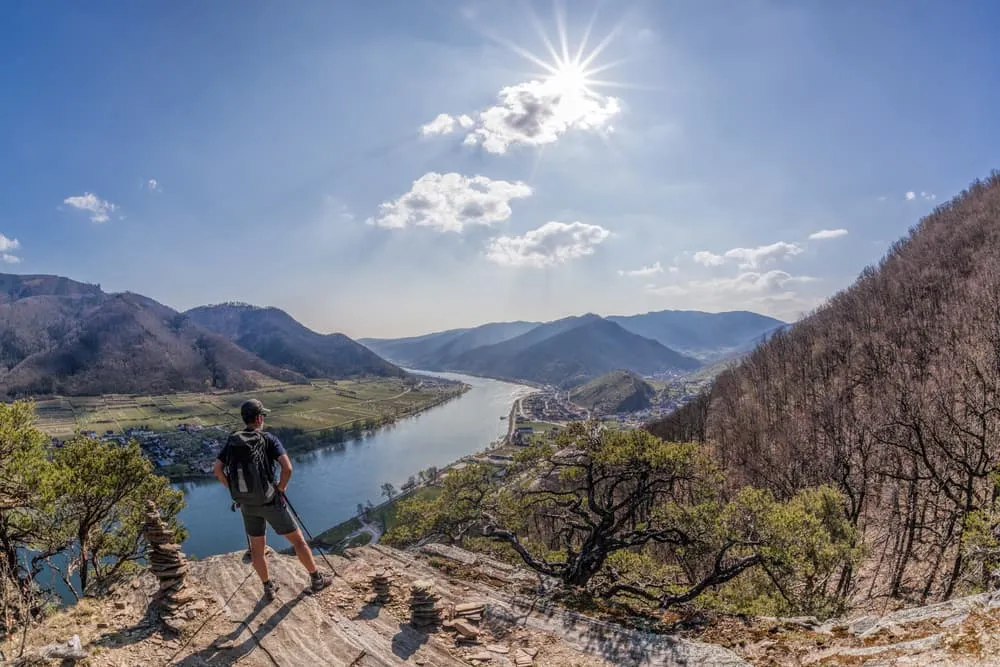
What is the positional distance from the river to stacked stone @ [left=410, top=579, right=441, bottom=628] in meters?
54.6

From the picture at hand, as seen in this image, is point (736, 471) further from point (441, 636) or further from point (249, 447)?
point (249, 447)

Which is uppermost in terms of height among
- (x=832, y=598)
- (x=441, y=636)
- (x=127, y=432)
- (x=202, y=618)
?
(x=202, y=618)

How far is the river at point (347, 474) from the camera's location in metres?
67.2

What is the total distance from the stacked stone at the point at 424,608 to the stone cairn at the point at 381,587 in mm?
671

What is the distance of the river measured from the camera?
6719 centimetres

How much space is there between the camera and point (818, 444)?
29.5 m

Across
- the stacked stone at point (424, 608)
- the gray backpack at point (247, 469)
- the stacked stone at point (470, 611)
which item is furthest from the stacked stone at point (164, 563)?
the stacked stone at point (470, 611)

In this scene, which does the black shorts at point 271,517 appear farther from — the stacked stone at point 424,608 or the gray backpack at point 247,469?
the stacked stone at point 424,608

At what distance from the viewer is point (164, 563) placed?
6.02m

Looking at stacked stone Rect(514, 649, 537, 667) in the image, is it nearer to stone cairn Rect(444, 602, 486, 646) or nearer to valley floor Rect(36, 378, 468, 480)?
stone cairn Rect(444, 602, 486, 646)

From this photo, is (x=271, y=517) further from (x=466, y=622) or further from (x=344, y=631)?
(x=466, y=622)

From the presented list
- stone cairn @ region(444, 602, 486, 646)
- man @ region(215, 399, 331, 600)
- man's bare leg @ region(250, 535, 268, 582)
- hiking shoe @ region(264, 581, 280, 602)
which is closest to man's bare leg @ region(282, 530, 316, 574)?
man @ region(215, 399, 331, 600)

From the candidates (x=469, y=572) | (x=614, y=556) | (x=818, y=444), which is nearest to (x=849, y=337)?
(x=818, y=444)

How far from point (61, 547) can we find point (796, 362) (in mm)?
63816
